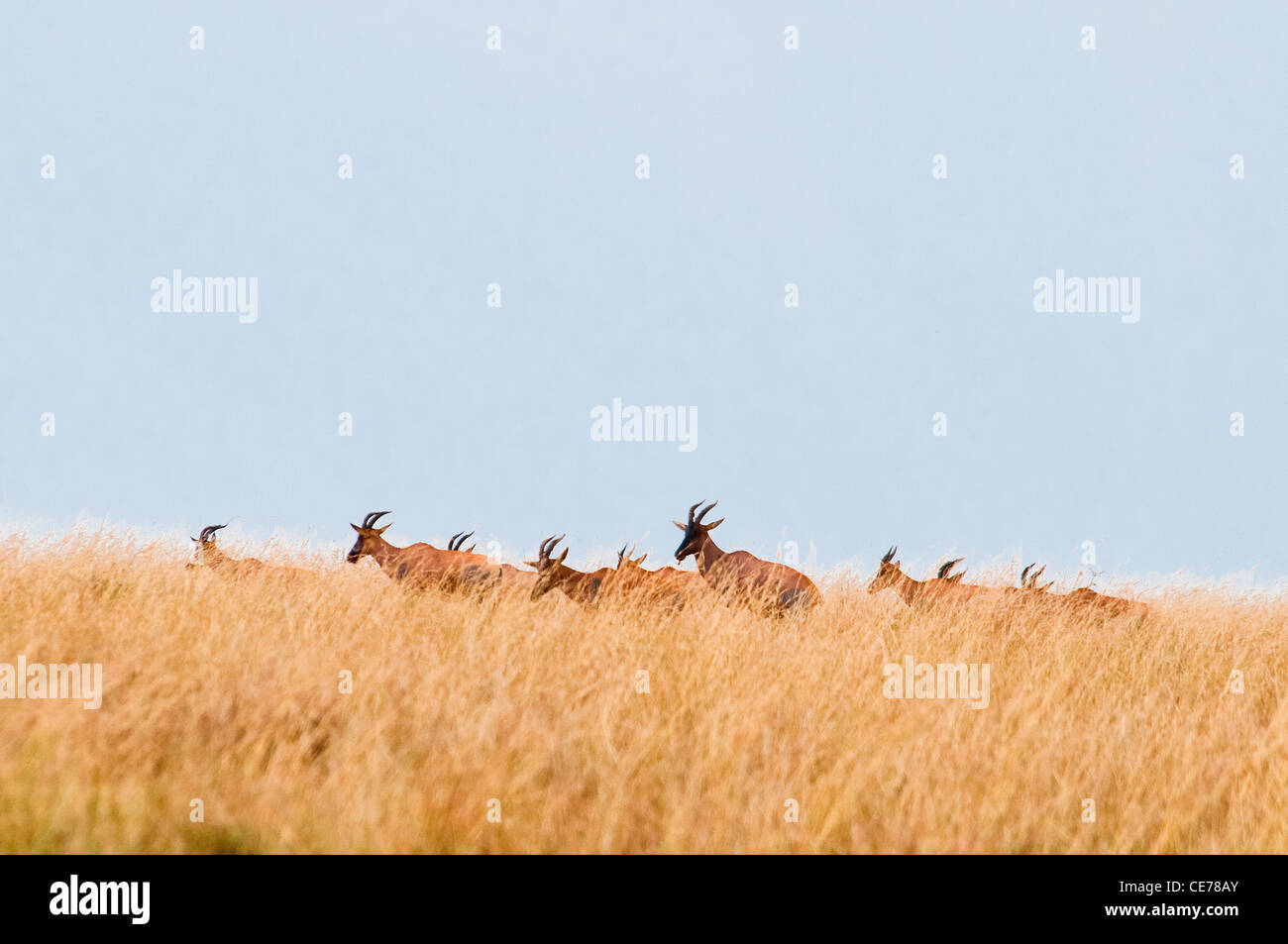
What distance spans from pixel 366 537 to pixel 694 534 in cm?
453

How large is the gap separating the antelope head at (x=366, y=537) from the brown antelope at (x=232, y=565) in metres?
1.49

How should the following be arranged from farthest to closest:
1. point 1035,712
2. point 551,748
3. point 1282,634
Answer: point 1282,634, point 1035,712, point 551,748

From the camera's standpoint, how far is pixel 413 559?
528 inches

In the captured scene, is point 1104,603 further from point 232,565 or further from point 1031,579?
point 232,565

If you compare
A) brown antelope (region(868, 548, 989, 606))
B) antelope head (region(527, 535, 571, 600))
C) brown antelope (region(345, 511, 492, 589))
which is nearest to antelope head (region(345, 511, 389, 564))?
brown antelope (region(345, 511, 492, 589))

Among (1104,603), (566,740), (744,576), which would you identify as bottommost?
(566,740)

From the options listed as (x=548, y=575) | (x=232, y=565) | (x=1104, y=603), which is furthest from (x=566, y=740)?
(x=1104, y=603)

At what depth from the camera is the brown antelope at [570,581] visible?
11.5 metres

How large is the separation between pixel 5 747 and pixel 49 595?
345cm

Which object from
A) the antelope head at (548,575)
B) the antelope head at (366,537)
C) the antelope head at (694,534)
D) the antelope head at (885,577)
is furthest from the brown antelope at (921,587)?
the antelope head at (366,537)

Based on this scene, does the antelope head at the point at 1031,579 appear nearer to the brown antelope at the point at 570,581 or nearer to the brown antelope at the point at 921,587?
the brown antelope at the point at 921,587
